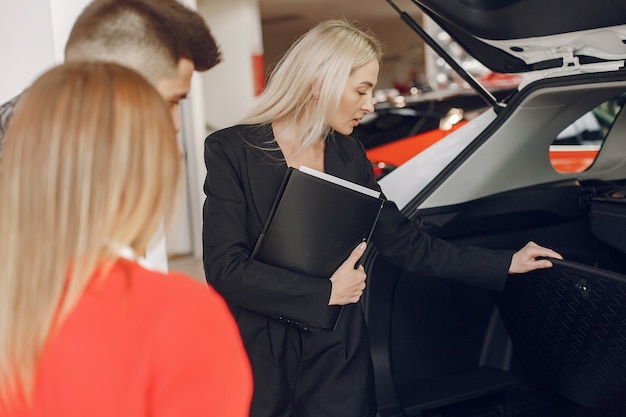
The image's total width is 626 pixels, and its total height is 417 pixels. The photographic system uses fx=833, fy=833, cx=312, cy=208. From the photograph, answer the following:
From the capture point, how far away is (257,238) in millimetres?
2023

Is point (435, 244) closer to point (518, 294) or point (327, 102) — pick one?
point (518, 294)

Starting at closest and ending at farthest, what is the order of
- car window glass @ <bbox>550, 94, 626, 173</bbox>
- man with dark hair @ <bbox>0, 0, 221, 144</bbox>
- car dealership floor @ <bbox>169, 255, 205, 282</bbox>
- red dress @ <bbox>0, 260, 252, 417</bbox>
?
red dress @ <bbox>0, 260, 252, 417</bbox>
man with dark hair @ <bbox>0, 0, 221, 144</bbox>
car window glass @ <bbox>550, 94, 626, 173</bbox>
car dealership floor @ <bbox>169, 255, 205, 282</bbox>

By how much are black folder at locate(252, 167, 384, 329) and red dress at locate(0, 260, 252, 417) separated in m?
0.95

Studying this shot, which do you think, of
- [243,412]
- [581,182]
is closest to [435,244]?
[581,182]

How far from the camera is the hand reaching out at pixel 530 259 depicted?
84.2 inches

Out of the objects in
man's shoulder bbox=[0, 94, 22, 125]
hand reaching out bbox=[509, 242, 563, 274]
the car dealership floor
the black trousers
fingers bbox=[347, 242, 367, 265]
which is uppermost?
man's shoulder bbox=[0, 94, 22, 125]

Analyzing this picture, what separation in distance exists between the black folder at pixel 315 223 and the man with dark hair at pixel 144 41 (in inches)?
17.1

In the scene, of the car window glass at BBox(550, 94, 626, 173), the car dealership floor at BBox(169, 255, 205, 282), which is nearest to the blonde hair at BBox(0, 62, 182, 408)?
the car window glass at BBox(550, 94, 626, 173)

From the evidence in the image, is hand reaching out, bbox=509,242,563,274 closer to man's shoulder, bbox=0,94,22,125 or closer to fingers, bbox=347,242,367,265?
fingers, bbox=347,242,367,265

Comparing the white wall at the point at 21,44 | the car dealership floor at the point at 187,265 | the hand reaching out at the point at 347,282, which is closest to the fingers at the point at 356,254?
the hand reaching out at the point at 347,282

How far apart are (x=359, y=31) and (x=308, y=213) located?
505 millimetres

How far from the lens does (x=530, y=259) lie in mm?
2164

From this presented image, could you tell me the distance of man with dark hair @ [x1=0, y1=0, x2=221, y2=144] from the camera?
1.50m

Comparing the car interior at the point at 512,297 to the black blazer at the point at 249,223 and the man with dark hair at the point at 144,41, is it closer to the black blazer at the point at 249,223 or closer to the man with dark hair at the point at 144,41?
the black blazer at the point at 249,223
